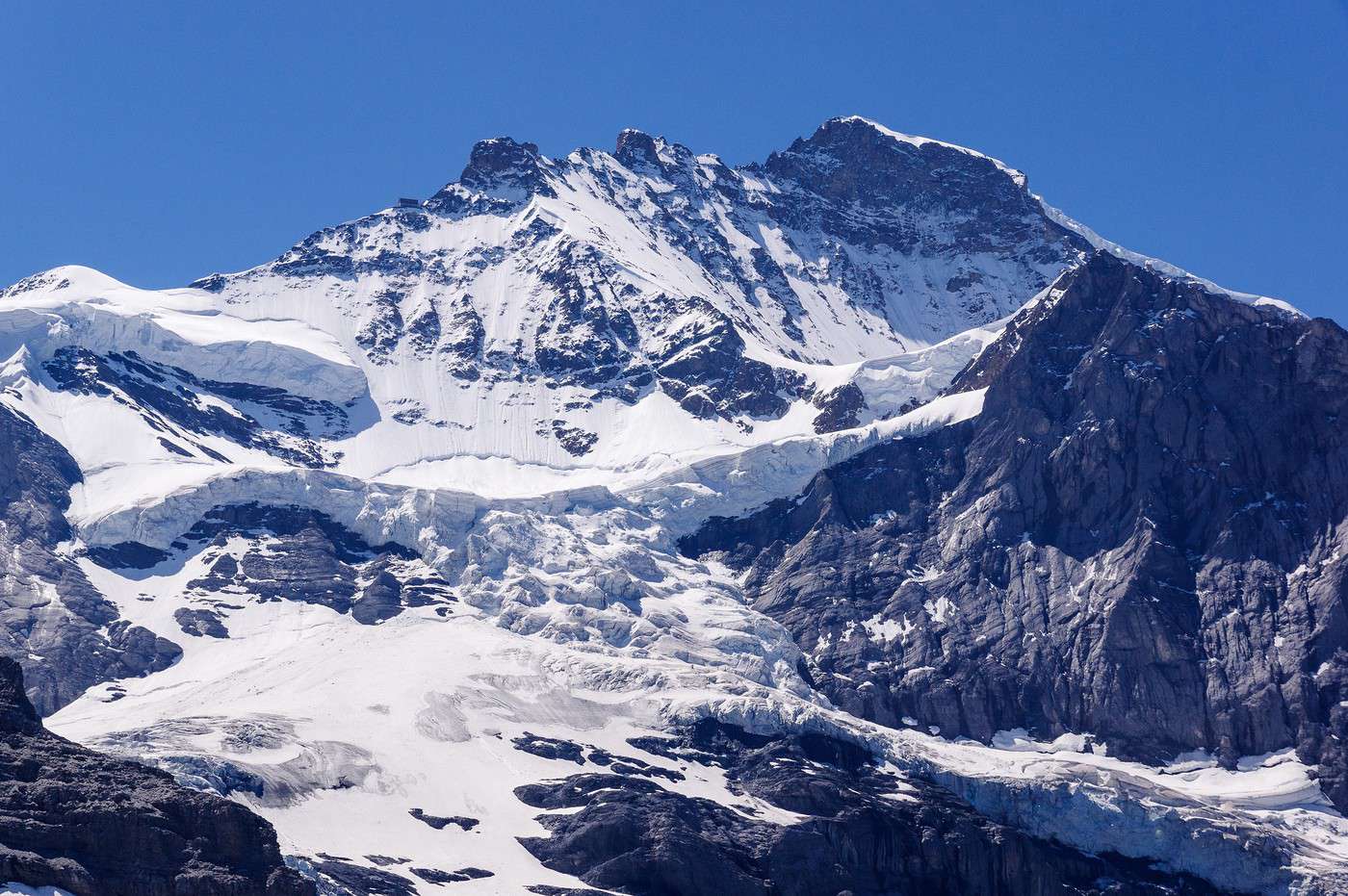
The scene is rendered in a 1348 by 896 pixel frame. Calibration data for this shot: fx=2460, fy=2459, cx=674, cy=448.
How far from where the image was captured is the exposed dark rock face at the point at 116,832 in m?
162

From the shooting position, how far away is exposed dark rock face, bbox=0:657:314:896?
6393 inches

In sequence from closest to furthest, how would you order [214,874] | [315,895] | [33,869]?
[33,869]
[214,874]
[315,895]

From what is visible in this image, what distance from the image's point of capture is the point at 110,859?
544 ft

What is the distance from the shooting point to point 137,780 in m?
178

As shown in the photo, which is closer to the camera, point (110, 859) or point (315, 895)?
point (110, 859)

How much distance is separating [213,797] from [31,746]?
1350cm

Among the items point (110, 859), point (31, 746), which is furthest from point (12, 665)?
point (110, 859)

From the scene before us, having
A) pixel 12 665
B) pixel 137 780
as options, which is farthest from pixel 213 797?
pixel 12 665

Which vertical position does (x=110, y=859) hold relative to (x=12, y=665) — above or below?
below

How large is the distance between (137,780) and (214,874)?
43.9ft

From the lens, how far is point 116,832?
167 m

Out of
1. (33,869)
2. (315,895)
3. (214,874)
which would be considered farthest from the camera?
(315,895)

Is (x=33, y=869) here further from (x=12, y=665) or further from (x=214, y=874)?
(x=12, y=665)

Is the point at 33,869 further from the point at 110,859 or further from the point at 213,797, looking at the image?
the point at 213,797
